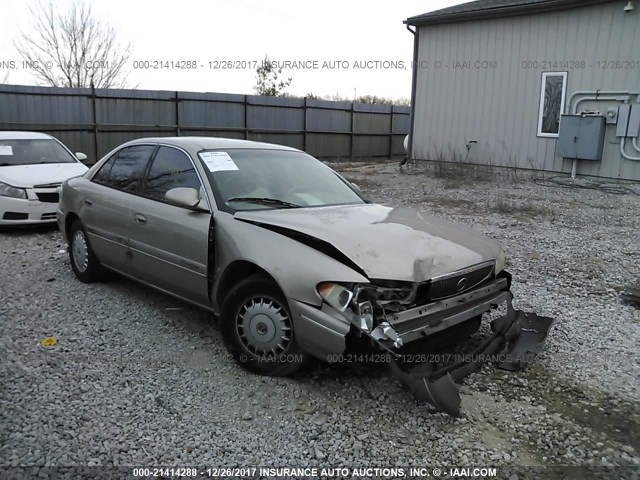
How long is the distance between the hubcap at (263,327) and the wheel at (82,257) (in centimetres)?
244

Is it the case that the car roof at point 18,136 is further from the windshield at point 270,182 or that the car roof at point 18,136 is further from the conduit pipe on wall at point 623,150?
the conduit pipe on wall at point 623,150

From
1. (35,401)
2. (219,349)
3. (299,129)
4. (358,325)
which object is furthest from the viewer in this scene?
(299,129)

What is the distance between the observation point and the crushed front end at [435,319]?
2.94 m

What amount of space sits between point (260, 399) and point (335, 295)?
2.74ft

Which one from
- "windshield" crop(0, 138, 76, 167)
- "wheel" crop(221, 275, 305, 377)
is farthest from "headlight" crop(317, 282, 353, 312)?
"windshield" crop(0, 138, 76, 167)

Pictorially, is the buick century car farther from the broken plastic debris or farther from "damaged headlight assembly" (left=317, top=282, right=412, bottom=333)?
the broken plastic debris

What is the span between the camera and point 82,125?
14867 mm

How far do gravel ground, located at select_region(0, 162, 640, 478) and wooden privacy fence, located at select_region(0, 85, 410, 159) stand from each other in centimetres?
1063

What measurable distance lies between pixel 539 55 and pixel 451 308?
11.8 meters

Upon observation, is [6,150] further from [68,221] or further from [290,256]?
[290,256]

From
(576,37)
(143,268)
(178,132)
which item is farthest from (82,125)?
(576,37)

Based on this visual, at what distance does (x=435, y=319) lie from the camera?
3199mm

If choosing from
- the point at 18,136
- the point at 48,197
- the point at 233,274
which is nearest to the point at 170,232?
the point at 233,274

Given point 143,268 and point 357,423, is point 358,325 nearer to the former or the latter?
point 357,423
